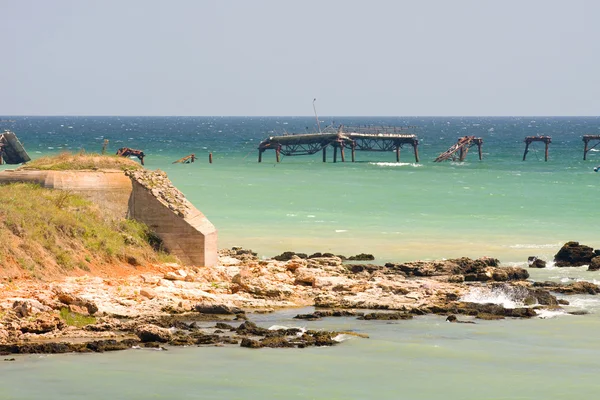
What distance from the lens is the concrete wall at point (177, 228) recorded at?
30859mm

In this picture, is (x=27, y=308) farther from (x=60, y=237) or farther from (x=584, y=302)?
(x=584, y=302)

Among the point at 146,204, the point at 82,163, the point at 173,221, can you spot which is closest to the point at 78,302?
the point at 173,221

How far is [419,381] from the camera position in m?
20.3

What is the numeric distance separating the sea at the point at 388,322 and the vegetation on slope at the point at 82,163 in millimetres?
1335

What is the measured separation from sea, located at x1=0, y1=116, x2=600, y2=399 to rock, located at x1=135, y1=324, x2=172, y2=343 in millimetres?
629

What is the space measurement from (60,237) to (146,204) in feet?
10.8

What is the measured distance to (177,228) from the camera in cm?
3103

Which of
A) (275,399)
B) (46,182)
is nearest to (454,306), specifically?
(275,399)

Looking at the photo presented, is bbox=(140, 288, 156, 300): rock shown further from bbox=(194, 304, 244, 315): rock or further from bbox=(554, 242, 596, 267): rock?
bbox=(554, 242, 596, 267): rock

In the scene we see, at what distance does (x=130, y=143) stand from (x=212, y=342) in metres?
119

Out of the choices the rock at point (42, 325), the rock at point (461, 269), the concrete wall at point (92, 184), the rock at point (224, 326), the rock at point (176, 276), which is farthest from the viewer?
the rock at point (461, 269)

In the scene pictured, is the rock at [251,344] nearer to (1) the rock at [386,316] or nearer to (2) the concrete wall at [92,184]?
(1) the rock at [386,316]

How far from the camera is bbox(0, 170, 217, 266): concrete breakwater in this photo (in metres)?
30.9

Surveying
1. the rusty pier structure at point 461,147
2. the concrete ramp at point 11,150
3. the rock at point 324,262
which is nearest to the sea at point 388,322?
the rock at point 324,262
